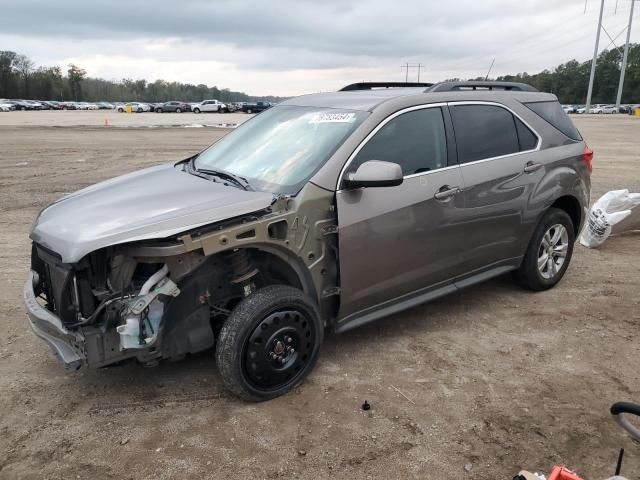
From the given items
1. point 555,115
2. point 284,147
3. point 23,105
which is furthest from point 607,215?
point 23,105

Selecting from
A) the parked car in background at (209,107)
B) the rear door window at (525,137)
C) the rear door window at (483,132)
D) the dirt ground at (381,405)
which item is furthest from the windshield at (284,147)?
the parked car in background at (209,107)

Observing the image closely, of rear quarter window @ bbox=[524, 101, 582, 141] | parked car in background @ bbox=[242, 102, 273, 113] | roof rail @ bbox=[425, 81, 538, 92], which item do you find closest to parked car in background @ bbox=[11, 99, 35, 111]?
parked car in background @ bbox=[242, 102, 273, 113]

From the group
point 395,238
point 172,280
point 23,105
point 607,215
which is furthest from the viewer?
point 23,105

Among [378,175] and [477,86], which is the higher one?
[477,86]

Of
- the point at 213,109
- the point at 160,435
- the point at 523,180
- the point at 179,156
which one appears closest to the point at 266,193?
the point at 160,435

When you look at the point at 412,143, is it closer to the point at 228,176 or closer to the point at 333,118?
the point at 333,118

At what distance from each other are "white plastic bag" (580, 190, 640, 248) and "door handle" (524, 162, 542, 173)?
7.80 feet

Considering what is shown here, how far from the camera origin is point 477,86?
4691 mm

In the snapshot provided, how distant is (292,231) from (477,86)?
8.07 ft

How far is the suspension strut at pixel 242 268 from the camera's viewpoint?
10.8ft

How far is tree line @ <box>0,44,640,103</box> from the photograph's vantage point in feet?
331

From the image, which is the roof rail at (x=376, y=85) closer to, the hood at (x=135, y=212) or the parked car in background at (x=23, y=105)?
the hood at (x=135, y=212)

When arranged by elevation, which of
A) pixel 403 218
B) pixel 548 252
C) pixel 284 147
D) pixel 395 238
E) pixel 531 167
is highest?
pixel 284 147

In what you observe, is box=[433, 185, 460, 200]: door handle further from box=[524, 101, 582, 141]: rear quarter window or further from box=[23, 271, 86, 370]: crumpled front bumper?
box=[23, 271, 86, 370]: crumpled front bumper
